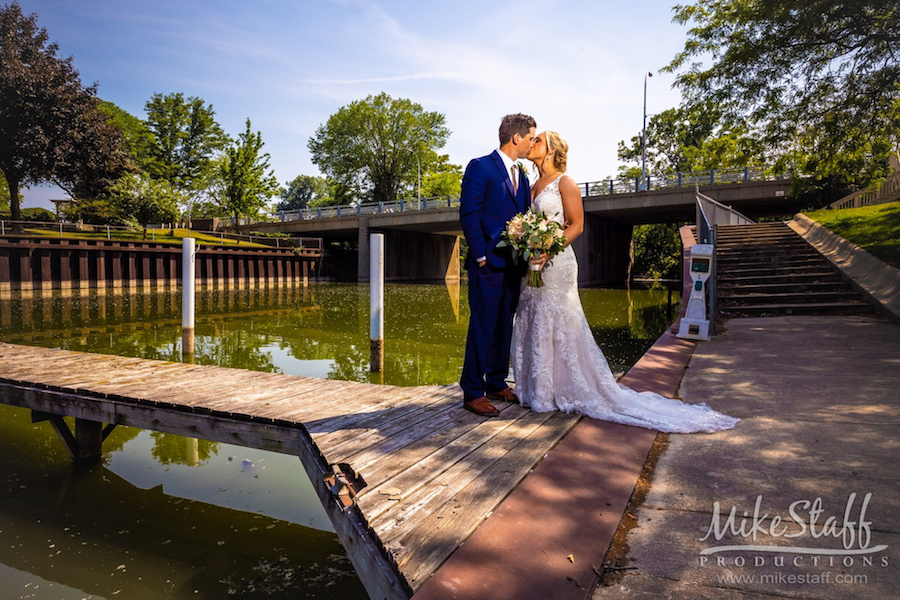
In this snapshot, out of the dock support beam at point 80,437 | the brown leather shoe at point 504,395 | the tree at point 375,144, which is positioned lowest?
the dock support beam at point 80,437

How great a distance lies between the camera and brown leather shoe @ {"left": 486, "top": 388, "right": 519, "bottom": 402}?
4.24 m

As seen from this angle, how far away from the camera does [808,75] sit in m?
13.1

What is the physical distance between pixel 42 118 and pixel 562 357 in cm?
3865

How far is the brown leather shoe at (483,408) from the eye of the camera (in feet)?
12.7

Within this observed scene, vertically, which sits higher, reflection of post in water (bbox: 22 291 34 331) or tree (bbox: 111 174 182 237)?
tree (bbox: 111 174 182 237)

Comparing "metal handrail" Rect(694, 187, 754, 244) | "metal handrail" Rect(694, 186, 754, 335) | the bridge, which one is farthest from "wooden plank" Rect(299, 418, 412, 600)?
the bridge

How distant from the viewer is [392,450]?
10.4ft

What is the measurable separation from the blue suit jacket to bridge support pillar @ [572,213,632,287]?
2817 centimetres

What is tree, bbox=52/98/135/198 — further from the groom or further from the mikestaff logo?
the mikestaff logo

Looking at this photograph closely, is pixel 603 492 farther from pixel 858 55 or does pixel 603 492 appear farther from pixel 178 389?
pixel 858 55

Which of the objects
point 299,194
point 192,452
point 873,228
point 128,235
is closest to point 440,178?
point 128,235

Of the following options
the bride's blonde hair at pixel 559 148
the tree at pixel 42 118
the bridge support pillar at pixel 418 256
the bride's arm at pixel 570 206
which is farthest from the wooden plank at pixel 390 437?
the bridge support pillar at pixel 418 256

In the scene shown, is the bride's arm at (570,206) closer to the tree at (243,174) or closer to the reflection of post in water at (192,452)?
the reflection of post in water at (192,452)

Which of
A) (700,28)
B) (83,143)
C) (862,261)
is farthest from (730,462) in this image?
(83,143)
